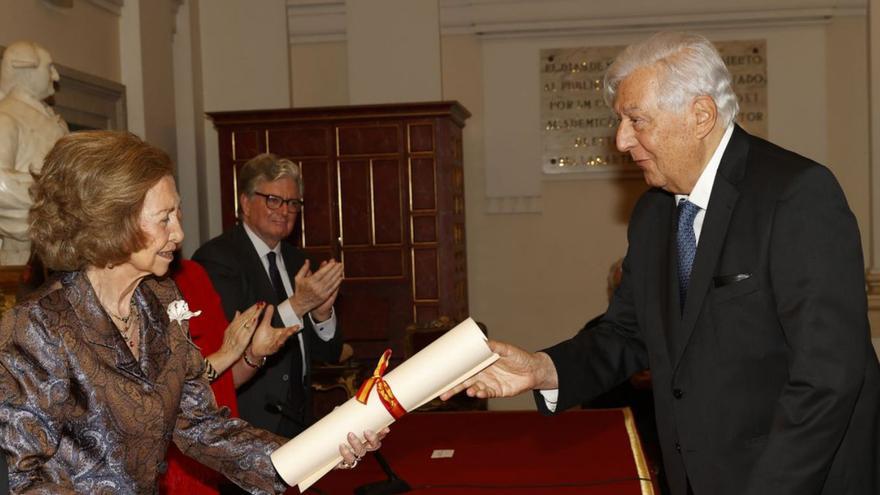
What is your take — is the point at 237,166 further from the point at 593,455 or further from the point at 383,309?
the point at 593,455

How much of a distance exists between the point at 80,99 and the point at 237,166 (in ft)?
5.02

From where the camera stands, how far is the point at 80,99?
6.75 m

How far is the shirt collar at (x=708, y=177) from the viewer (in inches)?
98.3

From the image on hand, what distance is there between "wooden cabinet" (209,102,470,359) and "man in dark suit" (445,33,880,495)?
5186mm

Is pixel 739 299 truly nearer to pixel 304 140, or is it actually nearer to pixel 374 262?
pixel 374 262

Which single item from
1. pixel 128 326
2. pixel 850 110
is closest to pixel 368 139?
pixel 850 110

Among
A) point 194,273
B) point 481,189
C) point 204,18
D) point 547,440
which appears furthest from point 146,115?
point 547,440

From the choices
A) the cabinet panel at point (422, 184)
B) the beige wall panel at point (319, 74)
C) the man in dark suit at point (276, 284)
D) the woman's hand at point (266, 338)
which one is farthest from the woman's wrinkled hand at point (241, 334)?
the beige wall panel at point (319, 74)

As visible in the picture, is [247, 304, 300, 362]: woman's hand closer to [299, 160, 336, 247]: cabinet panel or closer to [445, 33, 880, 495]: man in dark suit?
[445, 33, 880, 495]: man in dark suit

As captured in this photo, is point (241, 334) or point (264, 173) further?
point (264, 173)

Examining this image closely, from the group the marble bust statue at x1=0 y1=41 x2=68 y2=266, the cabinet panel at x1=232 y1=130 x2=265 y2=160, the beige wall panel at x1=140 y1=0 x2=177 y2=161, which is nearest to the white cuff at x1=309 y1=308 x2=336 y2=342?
the marble bust statue at x1=0 y1=41 x2=68 y2=266

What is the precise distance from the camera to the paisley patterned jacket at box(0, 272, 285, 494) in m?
2.21

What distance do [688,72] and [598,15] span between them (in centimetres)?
629

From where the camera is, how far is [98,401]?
2344 millimetres
